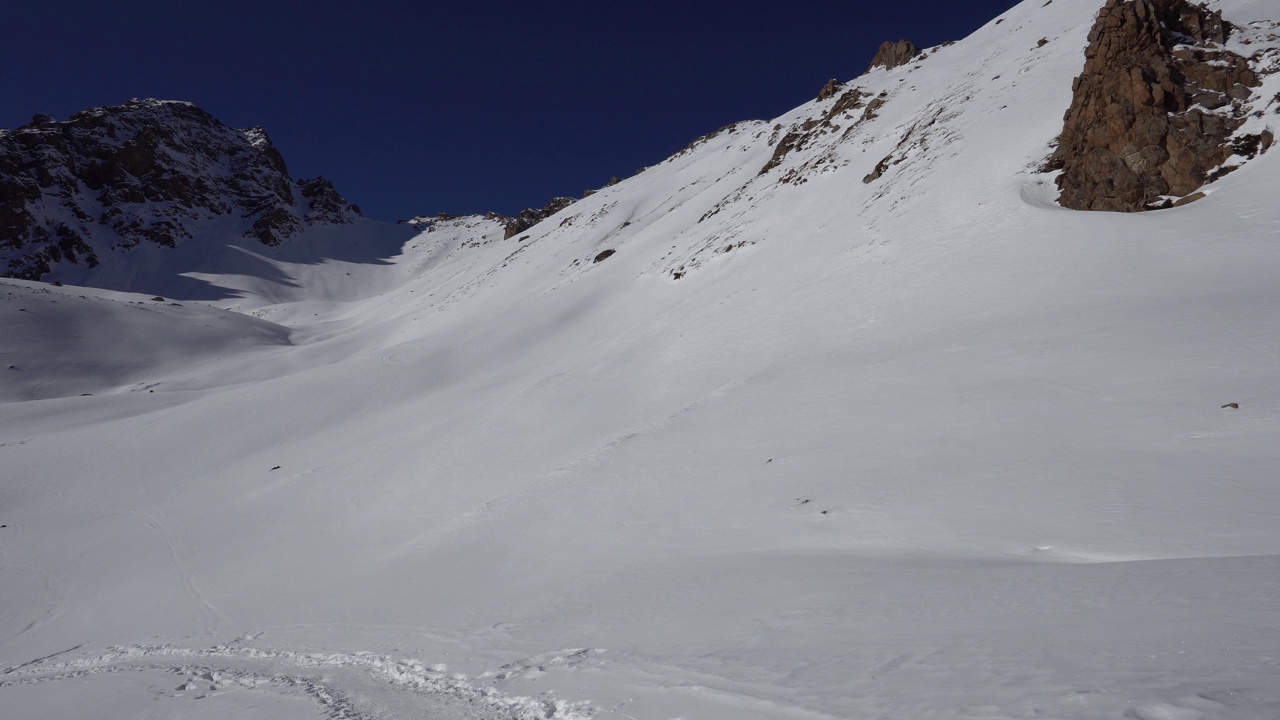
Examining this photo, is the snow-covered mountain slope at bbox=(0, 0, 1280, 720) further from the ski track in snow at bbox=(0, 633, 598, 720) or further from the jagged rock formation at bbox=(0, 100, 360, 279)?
the jagged rock formation at bbox=(0, 100, 360, 279)

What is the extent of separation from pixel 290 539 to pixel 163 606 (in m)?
3.01

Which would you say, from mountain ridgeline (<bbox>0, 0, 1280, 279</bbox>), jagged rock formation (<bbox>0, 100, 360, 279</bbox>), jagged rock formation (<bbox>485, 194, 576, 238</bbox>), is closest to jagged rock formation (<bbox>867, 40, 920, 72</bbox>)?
mountain ridgeline (<bbox>0, 0, 1280, 279</bbox>)

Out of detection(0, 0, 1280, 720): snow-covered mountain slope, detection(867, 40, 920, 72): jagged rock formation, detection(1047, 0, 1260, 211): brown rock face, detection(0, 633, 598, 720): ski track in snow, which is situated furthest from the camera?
detection(867, 40, 920, 72): jagged rock formation

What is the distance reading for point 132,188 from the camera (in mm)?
110438

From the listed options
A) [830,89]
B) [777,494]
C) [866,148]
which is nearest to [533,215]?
[830,89]

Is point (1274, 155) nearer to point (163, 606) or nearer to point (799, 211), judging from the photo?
point (799, 211)

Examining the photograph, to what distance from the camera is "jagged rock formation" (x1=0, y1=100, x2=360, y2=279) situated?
9688 centimetres

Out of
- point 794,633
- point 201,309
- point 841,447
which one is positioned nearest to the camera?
point 794,633

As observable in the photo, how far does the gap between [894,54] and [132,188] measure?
A: 12297 cm

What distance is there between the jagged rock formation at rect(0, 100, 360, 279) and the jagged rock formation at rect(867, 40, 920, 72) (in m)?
103

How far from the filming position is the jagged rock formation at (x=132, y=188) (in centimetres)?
9688

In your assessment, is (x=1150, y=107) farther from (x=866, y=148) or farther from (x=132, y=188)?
(x=132, y=188)

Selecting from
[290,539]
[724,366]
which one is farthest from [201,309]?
[724,366]

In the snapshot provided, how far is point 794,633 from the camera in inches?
217
